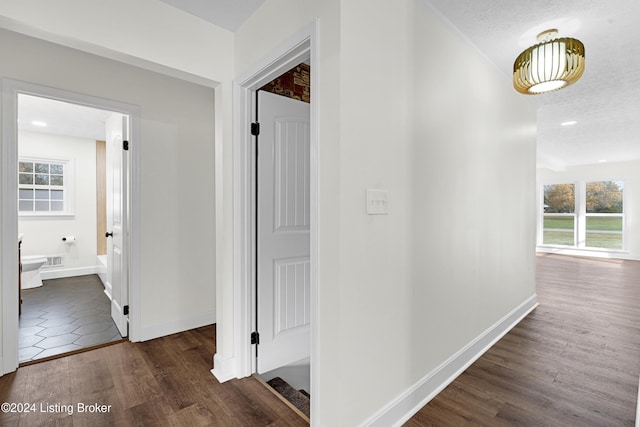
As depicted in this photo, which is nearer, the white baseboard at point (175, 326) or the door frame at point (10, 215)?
the door frame at point (10, 215)

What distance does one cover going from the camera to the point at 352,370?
1437 millimetres

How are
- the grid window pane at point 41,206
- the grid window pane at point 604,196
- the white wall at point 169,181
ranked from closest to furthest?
the white wall at point 169,181 < the grid window pane at point 41,206 < the grid window pane at point 604,196

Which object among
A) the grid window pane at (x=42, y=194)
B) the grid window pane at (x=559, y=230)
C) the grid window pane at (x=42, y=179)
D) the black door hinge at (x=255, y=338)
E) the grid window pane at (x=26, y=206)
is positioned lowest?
the black door hinge at (x=255, y=338)

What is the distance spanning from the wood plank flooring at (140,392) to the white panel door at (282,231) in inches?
15.8

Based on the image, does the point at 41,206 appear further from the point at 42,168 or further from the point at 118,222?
the point at 118,222

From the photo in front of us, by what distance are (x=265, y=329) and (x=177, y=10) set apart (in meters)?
2.18

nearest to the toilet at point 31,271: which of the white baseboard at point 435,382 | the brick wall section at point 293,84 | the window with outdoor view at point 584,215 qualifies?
the brick wall section at point 293,84

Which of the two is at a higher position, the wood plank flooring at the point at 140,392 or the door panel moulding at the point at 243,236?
the door panel moulding at the point at 243,236

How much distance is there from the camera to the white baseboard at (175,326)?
2.72 m

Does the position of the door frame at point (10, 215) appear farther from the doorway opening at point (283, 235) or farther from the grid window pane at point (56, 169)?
the grid window pane at point (56, 169)

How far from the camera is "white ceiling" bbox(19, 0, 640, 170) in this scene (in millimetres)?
1861

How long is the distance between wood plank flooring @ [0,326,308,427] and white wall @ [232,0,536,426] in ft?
2.16

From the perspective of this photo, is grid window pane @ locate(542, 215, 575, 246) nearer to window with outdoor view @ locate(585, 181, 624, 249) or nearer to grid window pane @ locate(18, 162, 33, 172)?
window with outdoor view @ locate(585, 181, 624, 249)

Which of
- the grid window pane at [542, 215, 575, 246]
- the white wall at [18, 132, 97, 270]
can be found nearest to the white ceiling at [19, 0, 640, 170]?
the white wall at [18, 132, 97, 270]
